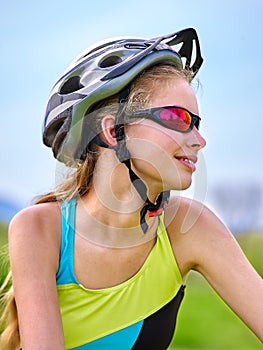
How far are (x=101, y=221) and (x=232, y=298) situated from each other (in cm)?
52

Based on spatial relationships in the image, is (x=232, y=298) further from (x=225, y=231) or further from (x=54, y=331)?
(x=54, y=331)

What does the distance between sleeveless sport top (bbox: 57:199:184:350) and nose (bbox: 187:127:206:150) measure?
0.36 metres

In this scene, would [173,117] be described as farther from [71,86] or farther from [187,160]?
[71,86]

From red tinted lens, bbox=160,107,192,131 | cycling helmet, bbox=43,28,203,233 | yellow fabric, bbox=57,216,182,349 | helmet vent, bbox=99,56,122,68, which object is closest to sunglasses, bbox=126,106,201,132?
red tinted lens, bbox=160,107,192,131

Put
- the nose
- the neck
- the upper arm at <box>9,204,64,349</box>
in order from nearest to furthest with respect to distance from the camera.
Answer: the upper arm at <box>9,204,64,349</box> → the nose → the neck

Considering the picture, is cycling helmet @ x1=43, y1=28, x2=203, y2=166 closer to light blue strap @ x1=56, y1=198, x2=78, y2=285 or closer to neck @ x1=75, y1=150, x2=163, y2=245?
neck @ x1=75, y1=150, x2=163, y2=245

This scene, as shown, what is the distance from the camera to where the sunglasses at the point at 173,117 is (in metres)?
2.53

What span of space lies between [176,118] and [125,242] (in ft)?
1.61

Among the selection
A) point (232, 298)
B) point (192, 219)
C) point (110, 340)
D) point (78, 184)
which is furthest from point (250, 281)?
point (78, 184)

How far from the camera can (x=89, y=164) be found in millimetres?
2746

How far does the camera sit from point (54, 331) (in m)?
2.45

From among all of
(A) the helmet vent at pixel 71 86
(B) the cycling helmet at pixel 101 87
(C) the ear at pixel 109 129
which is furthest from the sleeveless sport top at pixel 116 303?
(A) the helmet vent at pixel 71 86

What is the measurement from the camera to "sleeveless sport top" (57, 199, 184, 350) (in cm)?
266

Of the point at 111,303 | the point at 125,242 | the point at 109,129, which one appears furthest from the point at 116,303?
the point at 109,129
